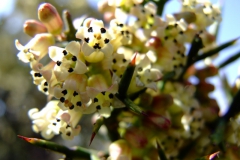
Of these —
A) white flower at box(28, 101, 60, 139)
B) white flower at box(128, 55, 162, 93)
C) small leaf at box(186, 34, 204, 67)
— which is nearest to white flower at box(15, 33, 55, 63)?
white flower at box(28, 101, 60, 139)

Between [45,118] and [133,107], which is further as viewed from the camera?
[45,118]

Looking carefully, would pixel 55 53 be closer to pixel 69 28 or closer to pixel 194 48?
pixel 69 28

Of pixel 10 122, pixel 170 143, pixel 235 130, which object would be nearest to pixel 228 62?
pixel 235 130

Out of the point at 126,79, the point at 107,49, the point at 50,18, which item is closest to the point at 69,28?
the point at 50,18

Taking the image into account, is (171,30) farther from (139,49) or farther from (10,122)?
(10,122)

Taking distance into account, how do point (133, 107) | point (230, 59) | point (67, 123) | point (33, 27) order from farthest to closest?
point (230, 59), point (33, 27), point (67, 123), point (133, 107)

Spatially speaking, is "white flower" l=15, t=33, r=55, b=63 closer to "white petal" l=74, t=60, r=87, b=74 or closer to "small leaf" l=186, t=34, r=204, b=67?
"white petal" l=74, t=60, r=87, b=74
